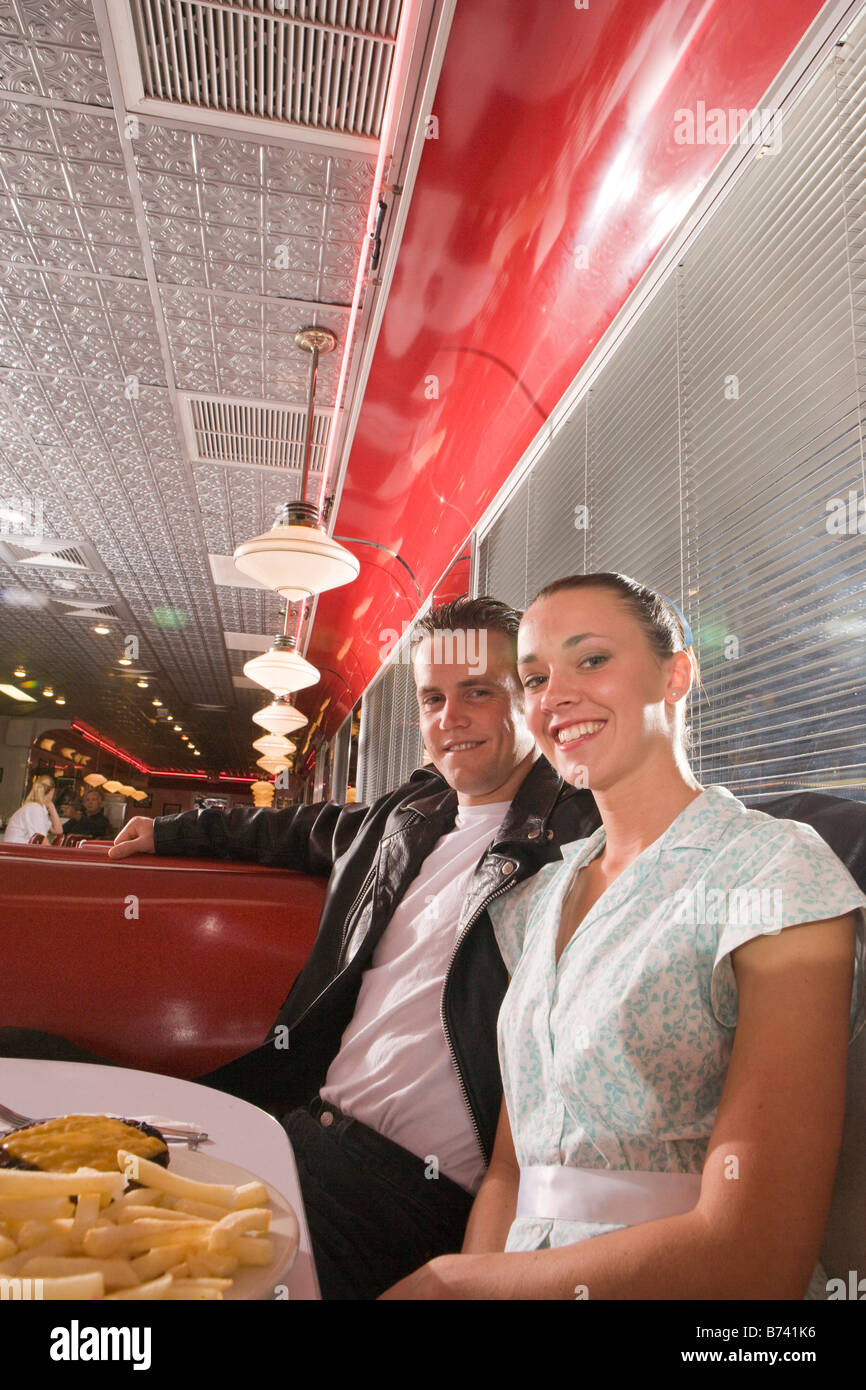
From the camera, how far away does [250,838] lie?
2695mm

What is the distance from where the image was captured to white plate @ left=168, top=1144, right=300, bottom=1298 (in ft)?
2.03

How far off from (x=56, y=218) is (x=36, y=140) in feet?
1.42

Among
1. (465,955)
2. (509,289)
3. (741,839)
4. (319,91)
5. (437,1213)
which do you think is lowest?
(437,1213)

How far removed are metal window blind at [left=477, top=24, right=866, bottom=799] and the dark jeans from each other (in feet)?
3.21

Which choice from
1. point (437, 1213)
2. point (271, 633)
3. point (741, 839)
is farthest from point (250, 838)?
point (271, 633)

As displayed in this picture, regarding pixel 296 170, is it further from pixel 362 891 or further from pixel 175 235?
pixel 362 891

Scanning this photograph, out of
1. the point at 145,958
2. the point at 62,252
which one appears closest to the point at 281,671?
the point at 62,252

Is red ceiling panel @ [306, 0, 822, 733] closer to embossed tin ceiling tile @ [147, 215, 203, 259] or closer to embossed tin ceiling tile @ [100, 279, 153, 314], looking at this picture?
embossed tin ceiling tile @ [147, 215, 203, 259]

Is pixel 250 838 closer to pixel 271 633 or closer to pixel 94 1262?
pixel 94 1262

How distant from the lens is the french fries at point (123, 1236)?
59cm

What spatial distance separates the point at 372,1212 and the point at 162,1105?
21.1 inches

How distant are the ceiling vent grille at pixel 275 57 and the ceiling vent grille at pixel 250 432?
6.55ft

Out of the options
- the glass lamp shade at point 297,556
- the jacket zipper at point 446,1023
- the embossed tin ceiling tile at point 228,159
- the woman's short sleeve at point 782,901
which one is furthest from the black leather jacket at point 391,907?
the embossed tin ceiling tile at point 228,159
